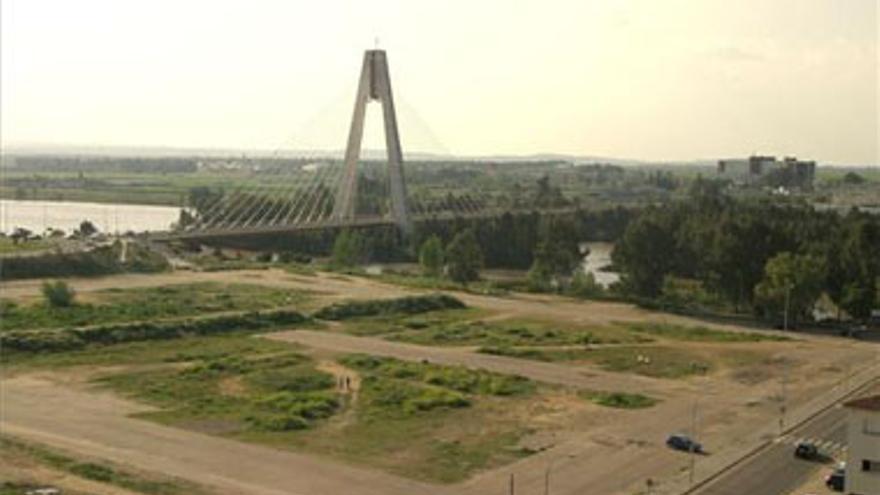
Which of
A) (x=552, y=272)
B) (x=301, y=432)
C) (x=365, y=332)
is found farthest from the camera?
(x=552, y=272)

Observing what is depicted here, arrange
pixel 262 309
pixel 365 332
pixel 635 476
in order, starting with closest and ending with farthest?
1. pixel 635 476
2. pixel 365 332
3. pixel 262 309

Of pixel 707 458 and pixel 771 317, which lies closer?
pixel 707 458

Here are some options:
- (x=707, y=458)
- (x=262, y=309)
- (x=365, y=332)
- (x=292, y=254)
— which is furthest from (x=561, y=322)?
(x=292, y=254)

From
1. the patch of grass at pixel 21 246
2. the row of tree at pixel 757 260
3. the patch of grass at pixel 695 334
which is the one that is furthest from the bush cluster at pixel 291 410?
the patch of grass at pixel 21 246

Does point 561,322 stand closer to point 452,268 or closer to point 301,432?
point 452,268

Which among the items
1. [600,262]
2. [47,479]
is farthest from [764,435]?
[600,262]

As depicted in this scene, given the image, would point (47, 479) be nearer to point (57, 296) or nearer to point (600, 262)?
point (57, 296)

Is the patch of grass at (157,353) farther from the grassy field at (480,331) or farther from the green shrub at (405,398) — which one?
the green shrub at (405,398)
